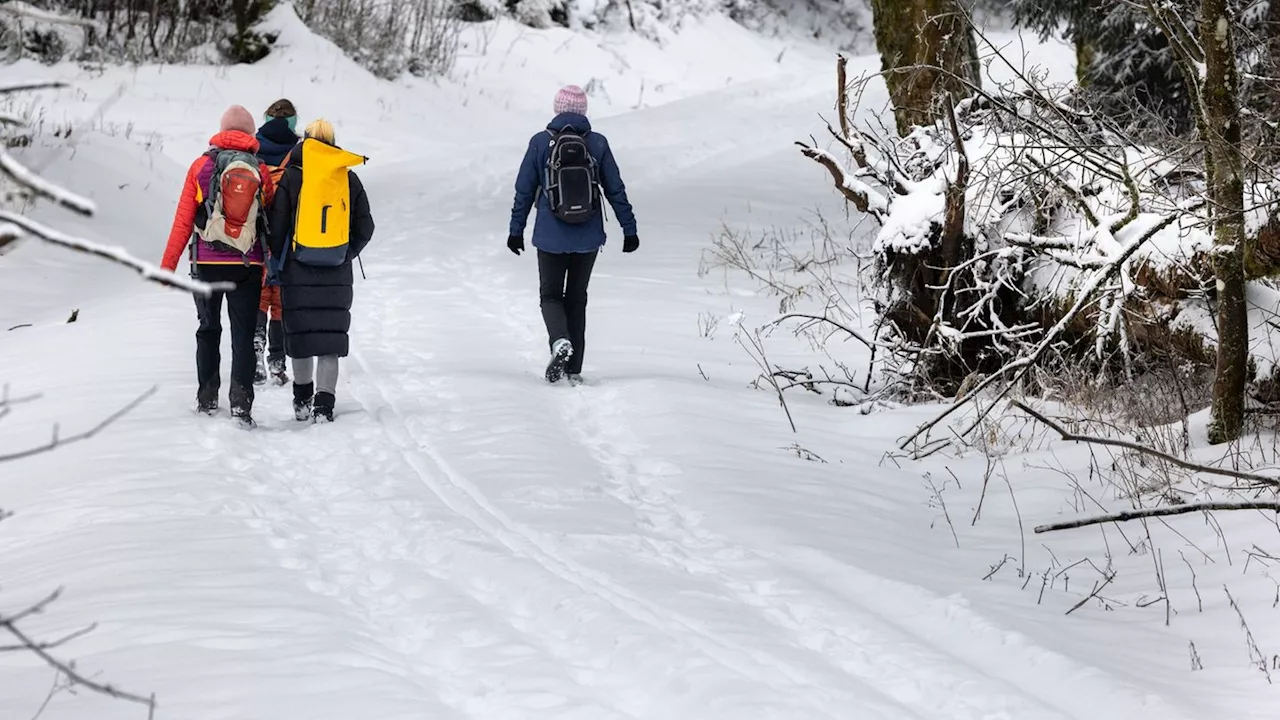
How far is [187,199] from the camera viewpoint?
6586 millimetres

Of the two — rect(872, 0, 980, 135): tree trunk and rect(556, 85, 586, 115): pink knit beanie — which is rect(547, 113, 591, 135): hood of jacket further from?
rect(872, 0, 980, 135): tree trunk

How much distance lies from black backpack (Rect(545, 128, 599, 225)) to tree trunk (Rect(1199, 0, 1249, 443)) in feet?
12.2

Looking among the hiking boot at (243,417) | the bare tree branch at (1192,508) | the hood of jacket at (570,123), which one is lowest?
the hiking boot at (243,417)

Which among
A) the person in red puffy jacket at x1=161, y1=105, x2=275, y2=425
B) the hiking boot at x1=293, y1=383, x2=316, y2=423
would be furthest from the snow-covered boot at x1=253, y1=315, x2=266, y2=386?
the hiking boot at x1=293, y1=383, x2=316, y2=423

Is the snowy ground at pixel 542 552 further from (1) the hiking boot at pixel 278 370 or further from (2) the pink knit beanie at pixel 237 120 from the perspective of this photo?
(2) the pink knit beanie at pixel 237 120

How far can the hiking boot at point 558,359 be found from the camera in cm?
784

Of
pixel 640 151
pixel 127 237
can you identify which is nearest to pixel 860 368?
pixel 127 237

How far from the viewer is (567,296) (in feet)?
26.5

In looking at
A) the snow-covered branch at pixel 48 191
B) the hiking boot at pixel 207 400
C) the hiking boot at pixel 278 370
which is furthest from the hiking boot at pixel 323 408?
the snow-covered branch at pixel 48 191

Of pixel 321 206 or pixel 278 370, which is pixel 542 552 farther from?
pixel 278 370

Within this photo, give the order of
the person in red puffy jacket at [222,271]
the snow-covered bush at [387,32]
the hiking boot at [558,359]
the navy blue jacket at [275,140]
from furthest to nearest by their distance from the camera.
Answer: the snow-covered bush at [387,32] < the hiking boot at [558,359] < the navy blue jacket at [275,140] < the person in red puffy jacket at [222,271]

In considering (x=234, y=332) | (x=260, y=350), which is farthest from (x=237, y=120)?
(x=260, y=350)

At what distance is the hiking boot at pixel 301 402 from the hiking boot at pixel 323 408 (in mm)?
86

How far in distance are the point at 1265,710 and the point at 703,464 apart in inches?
125
